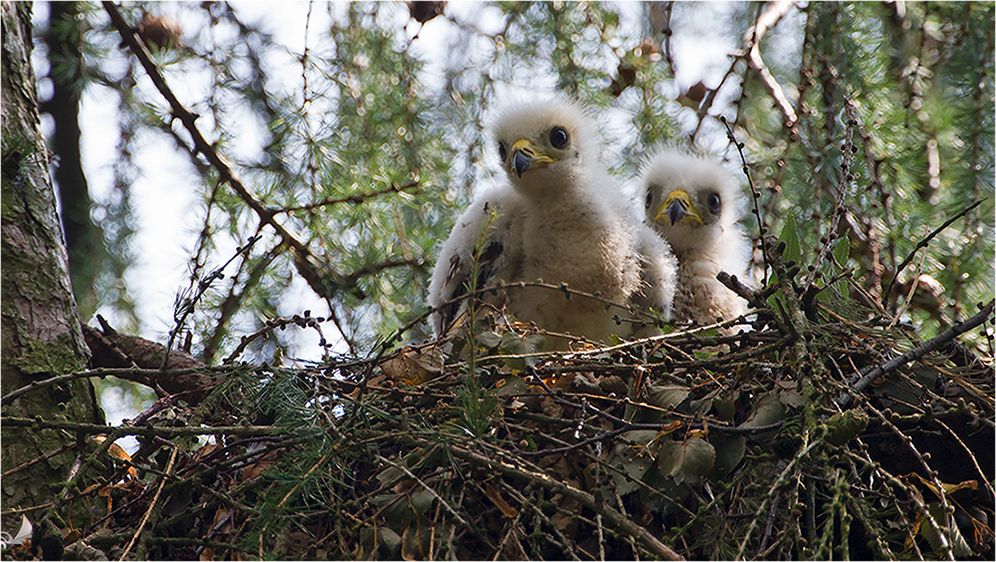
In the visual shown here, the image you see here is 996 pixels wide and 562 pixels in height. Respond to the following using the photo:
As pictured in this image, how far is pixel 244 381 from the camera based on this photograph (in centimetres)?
211

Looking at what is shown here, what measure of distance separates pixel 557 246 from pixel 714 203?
1043 mm

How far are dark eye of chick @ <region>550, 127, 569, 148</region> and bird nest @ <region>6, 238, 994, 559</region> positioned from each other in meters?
1.39

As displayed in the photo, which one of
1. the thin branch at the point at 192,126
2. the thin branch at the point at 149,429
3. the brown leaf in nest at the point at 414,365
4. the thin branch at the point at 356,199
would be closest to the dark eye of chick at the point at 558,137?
the thin branch at the point at 356,199

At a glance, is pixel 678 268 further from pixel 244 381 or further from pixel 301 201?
pixel 244 381

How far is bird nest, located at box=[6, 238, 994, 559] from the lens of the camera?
1.68 metres

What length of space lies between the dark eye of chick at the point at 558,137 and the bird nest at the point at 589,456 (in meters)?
1.39

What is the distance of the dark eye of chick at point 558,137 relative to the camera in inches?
136

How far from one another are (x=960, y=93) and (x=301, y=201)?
115 inches

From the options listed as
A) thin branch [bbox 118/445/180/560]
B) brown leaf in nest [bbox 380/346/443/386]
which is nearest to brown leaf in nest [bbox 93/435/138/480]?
thin branch [bbox 118/445/180/560]

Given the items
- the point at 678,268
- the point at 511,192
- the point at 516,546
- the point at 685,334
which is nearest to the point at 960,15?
the point at 678,268

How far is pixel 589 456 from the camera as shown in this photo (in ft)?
5.93

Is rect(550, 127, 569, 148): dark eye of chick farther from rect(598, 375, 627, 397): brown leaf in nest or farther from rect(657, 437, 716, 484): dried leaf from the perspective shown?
rect(657, 437, 716, 484): dried leaf

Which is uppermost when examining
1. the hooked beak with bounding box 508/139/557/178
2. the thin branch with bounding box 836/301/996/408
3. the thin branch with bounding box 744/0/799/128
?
the thin branch with bounding box 744/0/799/128

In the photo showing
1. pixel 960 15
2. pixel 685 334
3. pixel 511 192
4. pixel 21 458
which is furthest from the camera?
pixel 960 15
